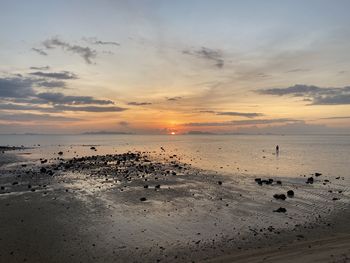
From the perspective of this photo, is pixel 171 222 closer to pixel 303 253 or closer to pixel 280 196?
pixel 303 253

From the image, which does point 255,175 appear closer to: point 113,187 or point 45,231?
point 113,187

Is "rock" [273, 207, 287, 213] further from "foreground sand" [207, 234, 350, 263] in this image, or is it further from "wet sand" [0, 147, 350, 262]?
"foreground sand" [207, 234, 350, 263]

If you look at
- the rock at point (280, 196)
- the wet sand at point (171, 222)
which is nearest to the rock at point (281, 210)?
the wet sand at point (171, 222)

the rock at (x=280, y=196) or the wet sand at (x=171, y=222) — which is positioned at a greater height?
the rock at (x=280, y=196)

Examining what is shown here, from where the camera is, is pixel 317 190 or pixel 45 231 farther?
pixel 317 190

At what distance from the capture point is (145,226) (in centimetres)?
2331

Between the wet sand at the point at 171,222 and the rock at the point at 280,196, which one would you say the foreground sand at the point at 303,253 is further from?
the rock at the point at 280,196

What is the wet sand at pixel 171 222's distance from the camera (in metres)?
18.2

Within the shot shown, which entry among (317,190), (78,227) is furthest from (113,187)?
(317,190)

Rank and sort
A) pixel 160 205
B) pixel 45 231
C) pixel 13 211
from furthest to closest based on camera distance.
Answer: pixel 160 205 < pixel 13 211 < pixel 45 231

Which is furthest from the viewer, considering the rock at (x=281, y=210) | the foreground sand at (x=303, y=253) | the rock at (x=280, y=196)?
the rock at (x=280, y=196)

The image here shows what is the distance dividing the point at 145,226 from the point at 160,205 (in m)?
6.61

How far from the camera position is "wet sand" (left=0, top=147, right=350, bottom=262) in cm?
1822

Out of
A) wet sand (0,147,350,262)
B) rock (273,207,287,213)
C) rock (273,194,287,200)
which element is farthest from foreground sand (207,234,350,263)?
rock (273,194,287,200)
